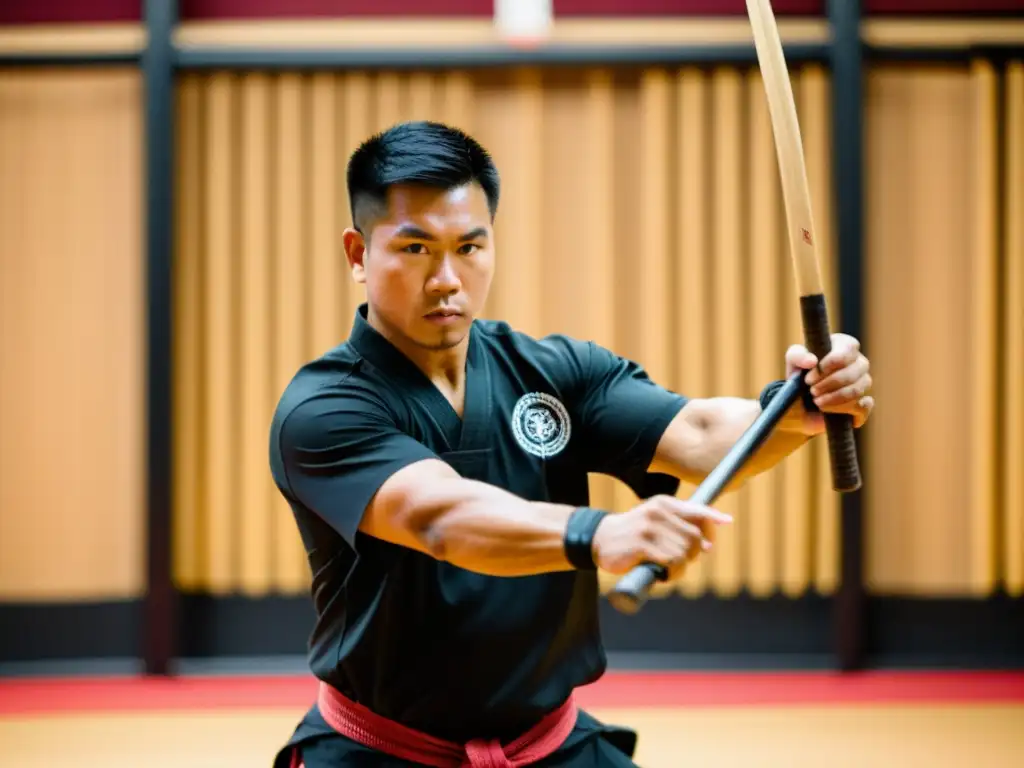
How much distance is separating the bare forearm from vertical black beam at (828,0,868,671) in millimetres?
3057

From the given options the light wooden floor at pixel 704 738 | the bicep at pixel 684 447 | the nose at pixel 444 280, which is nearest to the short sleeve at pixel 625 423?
the bicep at pixel 684 447

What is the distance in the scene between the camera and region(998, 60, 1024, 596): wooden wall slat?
430 centimetres

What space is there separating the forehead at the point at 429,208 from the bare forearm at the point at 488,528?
41cm

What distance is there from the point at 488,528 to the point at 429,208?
508 millimetres

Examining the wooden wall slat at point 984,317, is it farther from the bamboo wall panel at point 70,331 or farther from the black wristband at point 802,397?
the bamboo wall panel at point 70,331

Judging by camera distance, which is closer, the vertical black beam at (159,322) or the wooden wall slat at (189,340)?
the vertical black beam at (159,322)

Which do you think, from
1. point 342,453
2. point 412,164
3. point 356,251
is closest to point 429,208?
point 412,164

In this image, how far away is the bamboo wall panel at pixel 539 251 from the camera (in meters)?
4.35

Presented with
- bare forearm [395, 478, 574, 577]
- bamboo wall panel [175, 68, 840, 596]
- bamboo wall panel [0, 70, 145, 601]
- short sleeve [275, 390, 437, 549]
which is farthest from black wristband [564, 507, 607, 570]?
bamboo wall panel [0, 70, 145, 601]

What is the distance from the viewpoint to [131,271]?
443cm

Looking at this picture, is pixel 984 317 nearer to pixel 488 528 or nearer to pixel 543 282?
pixel 543 282

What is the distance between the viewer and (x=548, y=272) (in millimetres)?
4430

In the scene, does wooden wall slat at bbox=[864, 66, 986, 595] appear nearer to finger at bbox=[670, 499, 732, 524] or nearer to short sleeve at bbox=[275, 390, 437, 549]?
short sleeve at bbox=[275, 390, 437, 549]

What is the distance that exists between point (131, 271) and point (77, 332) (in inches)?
12.1
